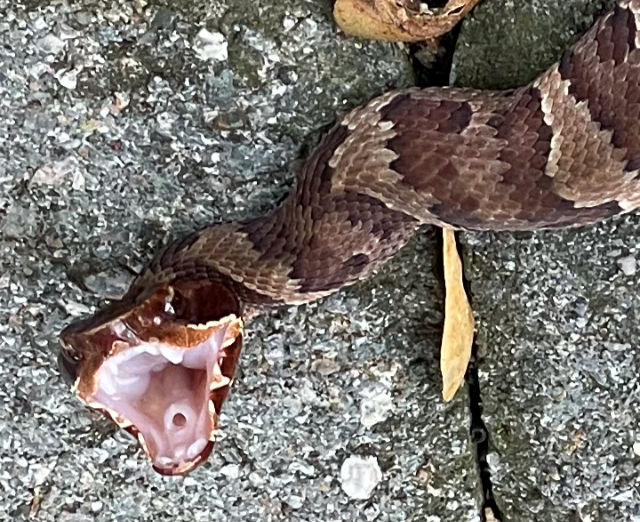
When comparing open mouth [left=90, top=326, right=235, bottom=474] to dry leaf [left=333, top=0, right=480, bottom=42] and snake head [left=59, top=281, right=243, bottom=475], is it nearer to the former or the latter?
snake head [left=59, top=281, right=243, bottom=475]

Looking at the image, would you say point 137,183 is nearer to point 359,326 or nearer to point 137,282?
point 137,282

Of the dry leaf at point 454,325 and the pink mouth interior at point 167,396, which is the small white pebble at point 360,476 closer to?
the dry leaf at point 454,325

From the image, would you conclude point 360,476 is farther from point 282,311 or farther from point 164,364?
point 164,364

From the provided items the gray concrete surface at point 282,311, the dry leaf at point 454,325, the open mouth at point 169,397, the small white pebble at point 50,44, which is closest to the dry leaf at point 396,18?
the gray concrete surface at point 282,311

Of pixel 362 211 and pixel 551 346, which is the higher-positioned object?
pixel 362 211

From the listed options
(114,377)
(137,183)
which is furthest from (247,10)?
(114,377)

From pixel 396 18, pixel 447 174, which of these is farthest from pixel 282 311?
pixel 396 18
